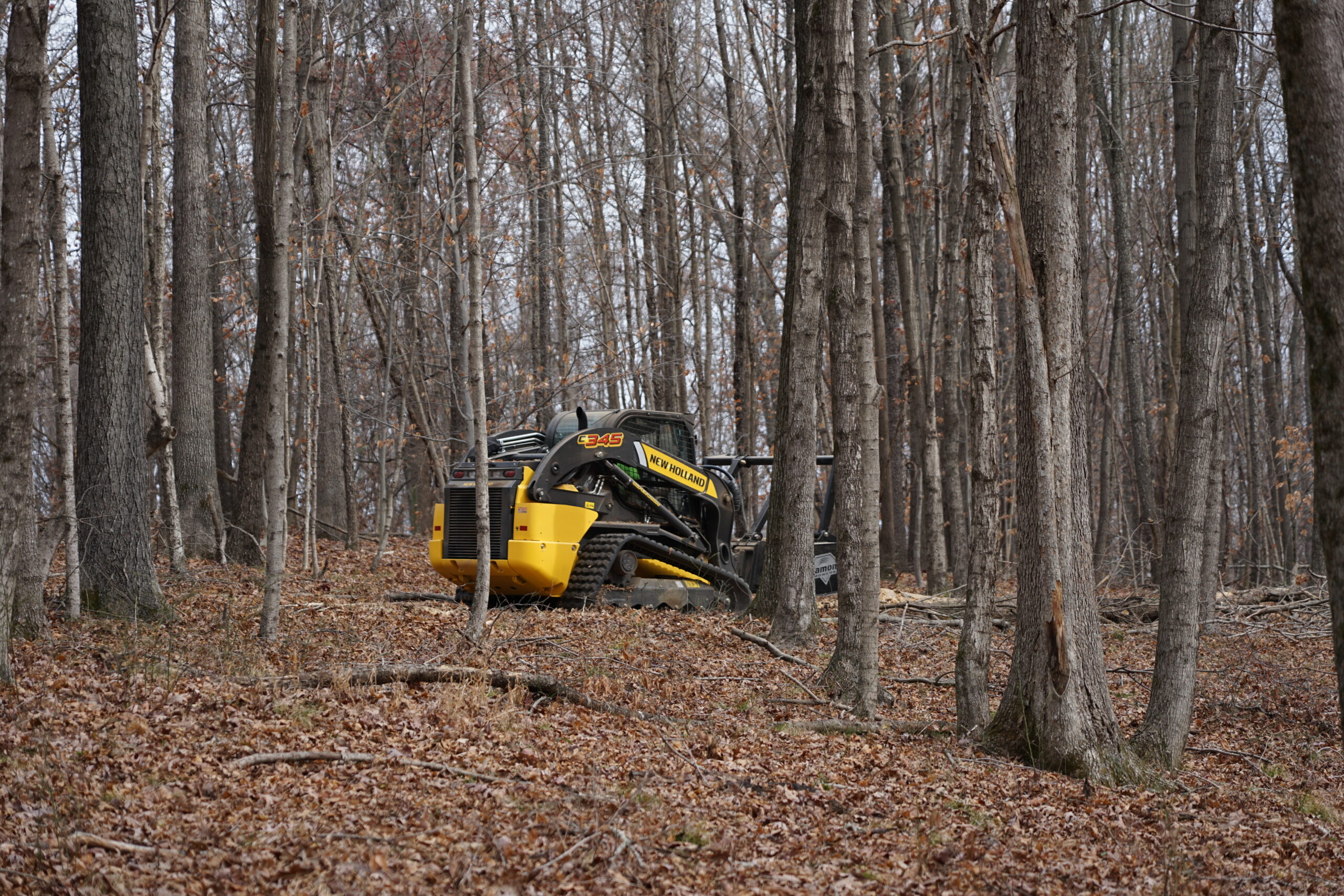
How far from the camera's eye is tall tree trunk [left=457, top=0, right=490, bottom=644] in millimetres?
7789

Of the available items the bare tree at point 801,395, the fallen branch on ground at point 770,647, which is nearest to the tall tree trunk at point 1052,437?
the fallen branch on ground at point 770,647

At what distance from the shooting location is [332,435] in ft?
64.5

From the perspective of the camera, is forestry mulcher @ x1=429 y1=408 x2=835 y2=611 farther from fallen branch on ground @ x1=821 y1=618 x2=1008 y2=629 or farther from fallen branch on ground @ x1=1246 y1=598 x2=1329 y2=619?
fallen branch on ground @ x1=1246 y1=598 x2=1329 y2=619

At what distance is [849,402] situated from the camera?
24.0 ft

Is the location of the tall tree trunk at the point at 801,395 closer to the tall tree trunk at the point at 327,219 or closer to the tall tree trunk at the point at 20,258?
the tall tree trunk at the point at 327,219

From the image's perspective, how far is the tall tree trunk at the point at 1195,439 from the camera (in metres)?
6.52

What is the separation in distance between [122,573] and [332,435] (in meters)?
11.8

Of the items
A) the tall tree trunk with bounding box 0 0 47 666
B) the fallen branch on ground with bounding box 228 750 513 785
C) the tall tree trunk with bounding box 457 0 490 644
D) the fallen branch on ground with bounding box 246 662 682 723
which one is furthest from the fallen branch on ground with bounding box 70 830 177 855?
the tall tree trunk with bounding box 457 0 490 644

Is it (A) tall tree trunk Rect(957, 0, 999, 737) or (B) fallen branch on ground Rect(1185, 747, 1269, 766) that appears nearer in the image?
(A) tall tree trunk Rect(957, 0, 999, 737)

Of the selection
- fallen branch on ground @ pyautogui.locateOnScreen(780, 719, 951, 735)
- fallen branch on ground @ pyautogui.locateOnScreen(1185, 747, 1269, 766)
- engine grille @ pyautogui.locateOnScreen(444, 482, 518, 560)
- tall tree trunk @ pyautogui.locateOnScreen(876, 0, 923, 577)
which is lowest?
fallen branch on ground @ pyautogui.locateOnScreen(1185, 747, 1269, 766)

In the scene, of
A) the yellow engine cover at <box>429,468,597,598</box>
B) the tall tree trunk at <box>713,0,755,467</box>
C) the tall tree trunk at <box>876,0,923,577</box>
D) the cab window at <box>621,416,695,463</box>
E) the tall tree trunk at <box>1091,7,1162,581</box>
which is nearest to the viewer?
the yellow engine cover at <box>429,468,597,598</box>

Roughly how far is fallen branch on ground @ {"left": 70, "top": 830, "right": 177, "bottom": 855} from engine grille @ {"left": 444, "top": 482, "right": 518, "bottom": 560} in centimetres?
681

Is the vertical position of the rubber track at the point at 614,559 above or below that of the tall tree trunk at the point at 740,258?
below

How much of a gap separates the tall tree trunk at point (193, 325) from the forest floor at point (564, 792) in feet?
17.1
